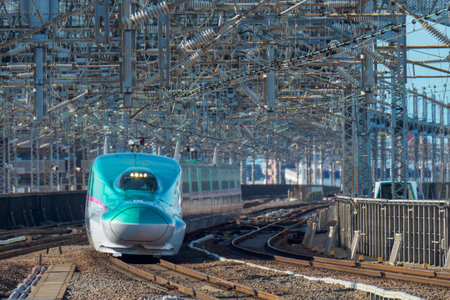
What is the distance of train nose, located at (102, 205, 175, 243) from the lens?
58.1 ft

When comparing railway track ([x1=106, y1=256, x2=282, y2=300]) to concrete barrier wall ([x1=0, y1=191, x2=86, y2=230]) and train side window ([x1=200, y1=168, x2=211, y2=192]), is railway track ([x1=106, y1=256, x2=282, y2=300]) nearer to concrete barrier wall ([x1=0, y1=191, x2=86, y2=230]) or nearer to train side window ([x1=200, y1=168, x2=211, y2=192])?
train side window ([x1=200, y1=168, x2=211, y2=192])

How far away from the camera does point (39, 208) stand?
139 feet

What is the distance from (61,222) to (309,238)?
1816 centimetres

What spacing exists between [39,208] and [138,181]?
24069 mm

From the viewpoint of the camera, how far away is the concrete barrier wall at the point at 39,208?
125 ft

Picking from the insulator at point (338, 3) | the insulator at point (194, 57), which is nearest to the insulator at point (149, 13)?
the insulator at point (194, 57)

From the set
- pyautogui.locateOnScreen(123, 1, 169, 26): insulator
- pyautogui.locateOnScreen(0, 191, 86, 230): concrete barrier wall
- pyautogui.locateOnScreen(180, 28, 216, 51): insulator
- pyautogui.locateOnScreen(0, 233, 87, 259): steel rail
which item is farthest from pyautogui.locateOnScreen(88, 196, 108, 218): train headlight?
pyautogui.locateOnScreen(0, 191, 86, 230): concrete barrier wall

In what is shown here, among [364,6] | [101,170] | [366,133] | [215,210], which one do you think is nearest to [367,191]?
[366,133]

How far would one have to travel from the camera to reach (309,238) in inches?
1219

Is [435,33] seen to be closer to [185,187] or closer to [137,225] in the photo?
[137,225]

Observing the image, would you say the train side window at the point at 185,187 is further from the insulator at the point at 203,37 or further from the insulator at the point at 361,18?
the insulator at the point at 361,18

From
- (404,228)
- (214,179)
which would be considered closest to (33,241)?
(214,179)

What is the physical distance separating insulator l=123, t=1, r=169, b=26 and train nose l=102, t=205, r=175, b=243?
4427 millimetres

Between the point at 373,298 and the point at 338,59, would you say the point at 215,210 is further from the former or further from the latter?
the point at 373,298
